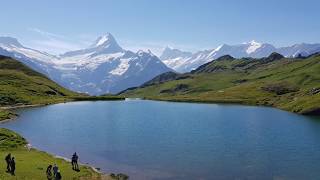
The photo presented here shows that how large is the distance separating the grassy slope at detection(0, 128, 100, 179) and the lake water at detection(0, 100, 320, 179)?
6.07 metres

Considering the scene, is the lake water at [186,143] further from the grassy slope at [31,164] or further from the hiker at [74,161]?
the grassy slope at [31,164]

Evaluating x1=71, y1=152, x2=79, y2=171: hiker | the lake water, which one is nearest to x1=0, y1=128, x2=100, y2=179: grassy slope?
x1=71, y1=152, x2=79, y2=171: hiker

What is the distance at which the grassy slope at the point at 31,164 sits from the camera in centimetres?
6600

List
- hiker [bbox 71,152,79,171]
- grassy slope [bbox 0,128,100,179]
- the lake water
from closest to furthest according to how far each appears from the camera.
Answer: grassy slope [bbox 0,128,100,179]
hiker [bbox 71,152,79,171]
the lake water

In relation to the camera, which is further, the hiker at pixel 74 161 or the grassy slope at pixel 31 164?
the hiker at pixel 74 161

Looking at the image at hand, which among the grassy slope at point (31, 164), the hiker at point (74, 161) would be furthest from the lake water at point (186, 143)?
the grassy slope at point (31, 164)

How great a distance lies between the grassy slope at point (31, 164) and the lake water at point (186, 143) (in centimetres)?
607

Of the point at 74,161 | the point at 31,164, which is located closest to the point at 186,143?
the point at 74,161

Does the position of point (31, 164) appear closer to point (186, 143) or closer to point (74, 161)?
point (74, 161)

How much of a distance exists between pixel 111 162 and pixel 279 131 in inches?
2454

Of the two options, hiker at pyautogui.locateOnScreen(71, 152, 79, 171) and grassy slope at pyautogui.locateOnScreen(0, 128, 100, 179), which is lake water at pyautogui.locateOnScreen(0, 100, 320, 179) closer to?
hiker at pyautogui.locateOnScreen(71, 152, 79, 171)

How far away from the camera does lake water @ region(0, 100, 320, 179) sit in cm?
7769

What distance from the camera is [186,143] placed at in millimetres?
106062

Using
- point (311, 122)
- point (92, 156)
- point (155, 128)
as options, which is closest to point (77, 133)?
point (155, 128)
